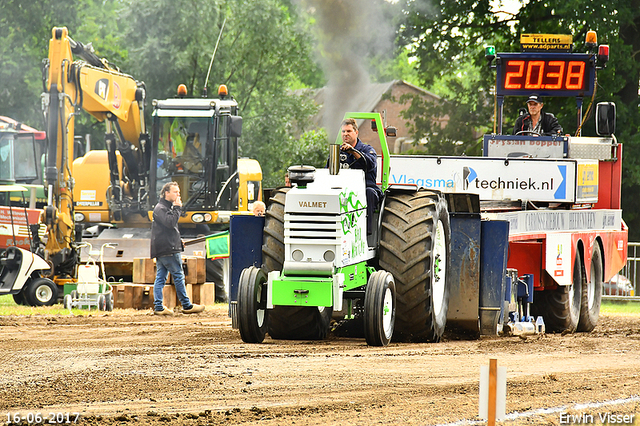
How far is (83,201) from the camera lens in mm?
19672

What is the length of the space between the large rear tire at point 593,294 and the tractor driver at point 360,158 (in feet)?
17.3

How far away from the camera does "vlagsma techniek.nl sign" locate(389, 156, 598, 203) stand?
13.0m

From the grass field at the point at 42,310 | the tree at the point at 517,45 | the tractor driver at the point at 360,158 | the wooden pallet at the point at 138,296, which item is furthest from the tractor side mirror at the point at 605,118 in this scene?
the tree at the point at 517,45

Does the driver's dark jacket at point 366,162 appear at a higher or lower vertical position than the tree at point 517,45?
lower

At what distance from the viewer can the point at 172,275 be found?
14570mm

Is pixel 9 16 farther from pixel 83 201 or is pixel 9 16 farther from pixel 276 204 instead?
pixel 276 204

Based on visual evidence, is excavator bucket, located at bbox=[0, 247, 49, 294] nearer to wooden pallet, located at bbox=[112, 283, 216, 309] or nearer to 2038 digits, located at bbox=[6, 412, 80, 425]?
wooden pallet, located at bbox=[112, 283, 216, 309]

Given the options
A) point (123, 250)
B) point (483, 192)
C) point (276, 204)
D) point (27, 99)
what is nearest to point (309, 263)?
point (276, 204)

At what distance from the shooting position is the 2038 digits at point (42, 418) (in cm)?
599

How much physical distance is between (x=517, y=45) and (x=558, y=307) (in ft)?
53.4

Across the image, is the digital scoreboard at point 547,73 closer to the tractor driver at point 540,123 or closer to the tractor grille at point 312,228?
the tractor driver at point 540,123

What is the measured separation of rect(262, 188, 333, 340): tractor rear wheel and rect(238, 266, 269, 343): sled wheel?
188 mm

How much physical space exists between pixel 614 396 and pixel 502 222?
394 centimetres

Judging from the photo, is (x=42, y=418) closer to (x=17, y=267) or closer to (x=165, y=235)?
(x=165, y=235)
